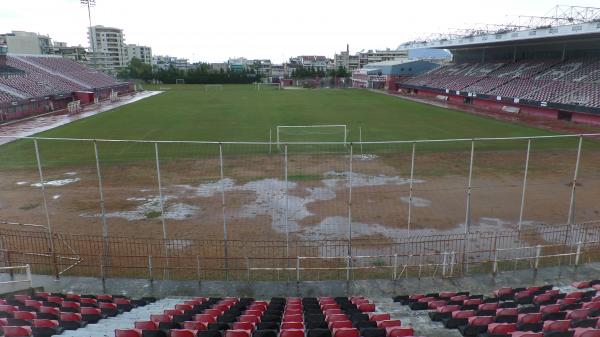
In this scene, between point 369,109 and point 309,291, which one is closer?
point 309,291

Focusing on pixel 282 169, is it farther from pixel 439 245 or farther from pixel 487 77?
pixel 487 77

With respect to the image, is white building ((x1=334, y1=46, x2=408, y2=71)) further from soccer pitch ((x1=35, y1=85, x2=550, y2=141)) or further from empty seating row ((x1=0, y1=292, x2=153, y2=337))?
empty seating row ((x1=0, y1=292, x2=153, y2=337))

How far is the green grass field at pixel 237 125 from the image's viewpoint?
26.1 meters

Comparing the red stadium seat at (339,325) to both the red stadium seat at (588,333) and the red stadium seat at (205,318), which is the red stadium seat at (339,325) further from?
the red stadium seat at (588,333)

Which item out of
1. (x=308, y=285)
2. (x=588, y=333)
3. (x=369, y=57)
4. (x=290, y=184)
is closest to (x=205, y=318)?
(x=308, y=285)

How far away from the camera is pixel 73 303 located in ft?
26.2

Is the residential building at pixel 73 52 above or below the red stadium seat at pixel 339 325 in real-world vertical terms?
above

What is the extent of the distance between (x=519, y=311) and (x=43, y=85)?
2206 inches

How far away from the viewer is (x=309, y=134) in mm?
32156

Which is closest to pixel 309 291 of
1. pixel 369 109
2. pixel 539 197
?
pixel 539 197

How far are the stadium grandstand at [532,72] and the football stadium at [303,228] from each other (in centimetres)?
75

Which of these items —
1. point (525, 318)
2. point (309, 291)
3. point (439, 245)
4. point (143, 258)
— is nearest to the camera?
point (525, 318)

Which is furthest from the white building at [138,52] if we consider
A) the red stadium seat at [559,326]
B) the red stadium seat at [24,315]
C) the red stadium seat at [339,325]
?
the red stadium seat at [559,326]

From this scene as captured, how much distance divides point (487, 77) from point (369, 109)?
1942 cm
